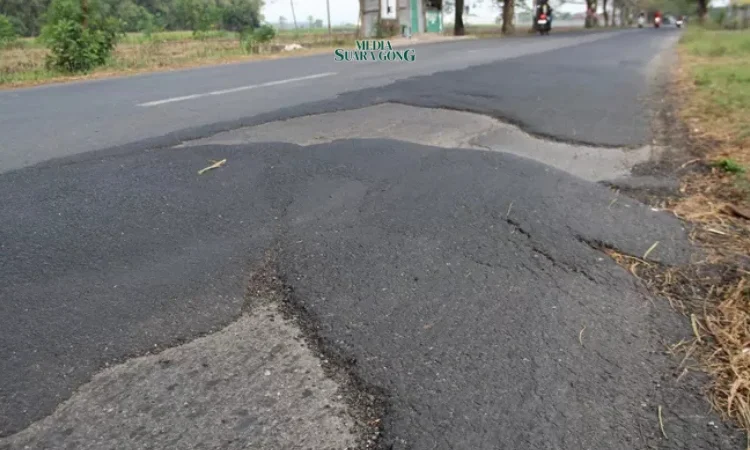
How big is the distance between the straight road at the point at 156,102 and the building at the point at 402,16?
16.8 metres

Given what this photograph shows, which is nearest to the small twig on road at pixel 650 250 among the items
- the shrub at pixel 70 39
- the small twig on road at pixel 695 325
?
the small twig on road at pixel 695 325

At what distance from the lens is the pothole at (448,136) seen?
177 inches

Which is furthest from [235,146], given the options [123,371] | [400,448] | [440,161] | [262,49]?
[262,49]

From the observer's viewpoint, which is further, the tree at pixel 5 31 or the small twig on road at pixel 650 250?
the tree at pixel 5 31

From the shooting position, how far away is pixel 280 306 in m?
2.37

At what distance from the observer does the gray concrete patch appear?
166cm

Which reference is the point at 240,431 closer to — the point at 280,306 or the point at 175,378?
the point at 175,378

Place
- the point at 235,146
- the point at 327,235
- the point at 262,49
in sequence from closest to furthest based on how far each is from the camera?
the point at 327,235 → the point at 235,146 → the point at 262,49

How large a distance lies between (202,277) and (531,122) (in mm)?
4201

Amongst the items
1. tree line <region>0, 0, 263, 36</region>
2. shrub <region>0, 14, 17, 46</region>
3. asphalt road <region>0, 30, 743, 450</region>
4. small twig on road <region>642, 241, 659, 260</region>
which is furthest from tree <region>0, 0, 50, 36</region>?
small twig on road <region>642, 241, 659, 260</region>

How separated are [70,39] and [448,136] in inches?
426

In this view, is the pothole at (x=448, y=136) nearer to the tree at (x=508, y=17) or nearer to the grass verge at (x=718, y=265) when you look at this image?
the grass verge at (x=718, y=265)

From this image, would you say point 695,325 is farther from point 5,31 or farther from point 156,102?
point 5,31

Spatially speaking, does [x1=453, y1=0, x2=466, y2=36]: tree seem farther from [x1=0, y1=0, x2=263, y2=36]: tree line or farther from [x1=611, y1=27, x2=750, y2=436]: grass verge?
[x1=611, y1=27, x2=750, y2=436]: grass verge
